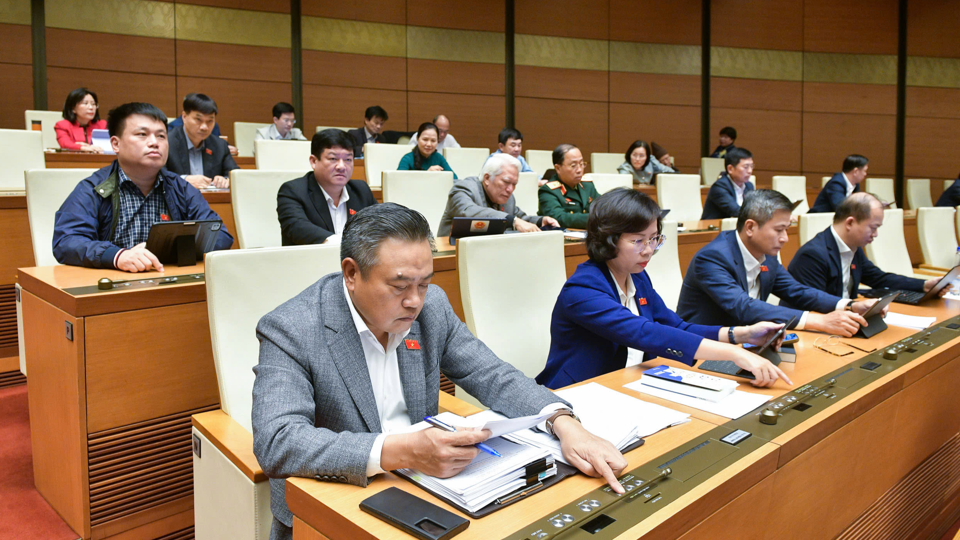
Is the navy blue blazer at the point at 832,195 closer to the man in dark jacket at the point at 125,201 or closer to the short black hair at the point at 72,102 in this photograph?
the man in dark jacket at the point at 125,201

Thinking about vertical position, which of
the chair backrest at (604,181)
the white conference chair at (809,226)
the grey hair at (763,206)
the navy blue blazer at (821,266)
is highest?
the chair backrest at (604,181)

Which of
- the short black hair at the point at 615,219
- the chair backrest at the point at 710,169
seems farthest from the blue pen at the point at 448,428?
the chair backrest at the point at 710,169

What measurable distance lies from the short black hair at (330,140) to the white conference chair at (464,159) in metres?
2.62

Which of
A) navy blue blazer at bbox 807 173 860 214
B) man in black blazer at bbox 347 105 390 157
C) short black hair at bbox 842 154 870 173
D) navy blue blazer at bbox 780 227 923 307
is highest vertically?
man in black blazer at bbox 347 105 390 157

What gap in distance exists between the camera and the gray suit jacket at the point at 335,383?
3.64ft

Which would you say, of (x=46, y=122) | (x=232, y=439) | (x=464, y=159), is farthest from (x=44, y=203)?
(x=46, y=122)

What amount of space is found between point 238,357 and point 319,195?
5.26 ft

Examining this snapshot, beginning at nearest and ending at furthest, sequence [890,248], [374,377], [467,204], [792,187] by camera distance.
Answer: [374,377]
[467,204]
[890,248]
[792,187]

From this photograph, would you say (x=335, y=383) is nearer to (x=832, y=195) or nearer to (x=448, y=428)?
(x=448, y=428)

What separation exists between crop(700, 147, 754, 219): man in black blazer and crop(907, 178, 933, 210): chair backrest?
3.59m

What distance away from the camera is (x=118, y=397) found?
6.22 feet

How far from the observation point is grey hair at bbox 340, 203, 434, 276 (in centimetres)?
125

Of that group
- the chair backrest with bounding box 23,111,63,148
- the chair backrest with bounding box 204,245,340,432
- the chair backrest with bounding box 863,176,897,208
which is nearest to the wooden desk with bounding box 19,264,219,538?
the chair backrest with bounding box 204,245,340,432

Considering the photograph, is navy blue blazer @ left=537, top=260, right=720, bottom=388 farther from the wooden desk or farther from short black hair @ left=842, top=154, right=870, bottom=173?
short black hair @ left=842, top=154, right=870, bottom=173
